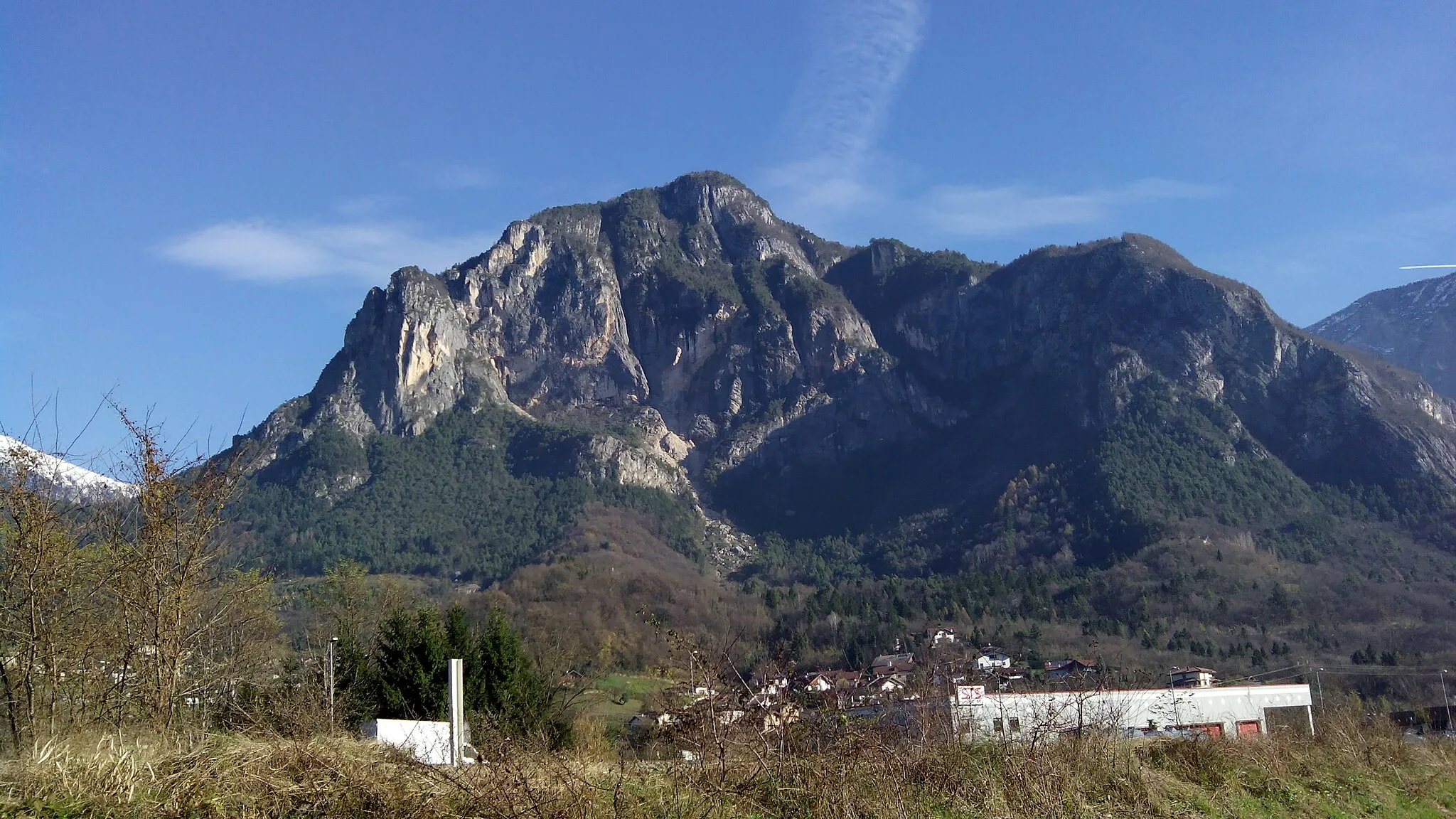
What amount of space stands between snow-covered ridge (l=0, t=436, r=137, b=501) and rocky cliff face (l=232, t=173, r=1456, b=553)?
12805 centimetres

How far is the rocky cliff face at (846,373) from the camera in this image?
437 ft

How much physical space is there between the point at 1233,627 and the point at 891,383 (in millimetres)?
98972

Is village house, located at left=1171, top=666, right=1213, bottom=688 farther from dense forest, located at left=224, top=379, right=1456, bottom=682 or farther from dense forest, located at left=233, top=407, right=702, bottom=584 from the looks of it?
dense forest, located at left=233, top=407, right=702, bottom=584

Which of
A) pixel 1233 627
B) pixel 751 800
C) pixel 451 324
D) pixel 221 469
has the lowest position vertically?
pixel 1233 627

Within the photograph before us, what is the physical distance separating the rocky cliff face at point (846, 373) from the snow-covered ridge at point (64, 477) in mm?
128047

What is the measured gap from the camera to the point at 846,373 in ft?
598

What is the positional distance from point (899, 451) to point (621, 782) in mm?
166343

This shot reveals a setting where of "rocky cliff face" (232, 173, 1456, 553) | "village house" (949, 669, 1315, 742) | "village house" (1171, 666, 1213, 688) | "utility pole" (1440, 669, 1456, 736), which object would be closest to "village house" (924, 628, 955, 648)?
"village house" (949, 669, 1315, 742)

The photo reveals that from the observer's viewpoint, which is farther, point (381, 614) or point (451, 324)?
point (451, 324)

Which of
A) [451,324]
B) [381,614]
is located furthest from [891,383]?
[381,614]

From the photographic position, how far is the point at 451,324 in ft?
550

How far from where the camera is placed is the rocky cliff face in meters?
133

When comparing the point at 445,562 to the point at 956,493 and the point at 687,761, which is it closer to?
the point at 956,493

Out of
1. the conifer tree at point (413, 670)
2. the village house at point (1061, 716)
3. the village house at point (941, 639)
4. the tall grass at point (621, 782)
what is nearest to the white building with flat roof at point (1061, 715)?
the village house at point (1061, 716)
